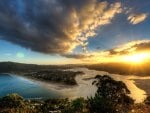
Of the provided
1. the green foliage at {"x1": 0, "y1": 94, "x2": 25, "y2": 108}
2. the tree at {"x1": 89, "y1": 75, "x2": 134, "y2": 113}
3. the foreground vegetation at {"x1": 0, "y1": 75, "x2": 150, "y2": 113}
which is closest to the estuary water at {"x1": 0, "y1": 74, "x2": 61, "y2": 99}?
the green foliage at {"x1": 0, "y1": 94, "x2": 25, "y2": 108}

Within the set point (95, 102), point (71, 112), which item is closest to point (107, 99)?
point (95, 102)

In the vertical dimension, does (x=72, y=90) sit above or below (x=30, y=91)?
above

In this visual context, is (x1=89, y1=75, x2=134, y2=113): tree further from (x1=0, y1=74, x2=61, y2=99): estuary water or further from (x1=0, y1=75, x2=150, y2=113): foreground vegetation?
(x1=0, y1=74, x2=61, y2=99): estuary water

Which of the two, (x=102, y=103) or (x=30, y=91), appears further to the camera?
(x=30, y=91)

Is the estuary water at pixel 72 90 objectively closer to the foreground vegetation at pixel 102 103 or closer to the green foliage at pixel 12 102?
the foreground vegetation at pixel 102 103

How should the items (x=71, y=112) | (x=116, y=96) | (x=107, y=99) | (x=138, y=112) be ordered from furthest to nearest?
(x=116, y=96) < (x=107, y=99) < (x=138, y=112) < (x=71, y=112)

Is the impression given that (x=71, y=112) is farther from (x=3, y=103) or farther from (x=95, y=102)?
(x=3, y=103)

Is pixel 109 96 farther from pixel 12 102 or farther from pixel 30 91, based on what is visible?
pixel 30 91

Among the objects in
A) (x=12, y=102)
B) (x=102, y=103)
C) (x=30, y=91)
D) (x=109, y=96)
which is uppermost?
(x=109, y=96)

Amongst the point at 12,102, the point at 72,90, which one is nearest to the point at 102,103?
the point at 12,102

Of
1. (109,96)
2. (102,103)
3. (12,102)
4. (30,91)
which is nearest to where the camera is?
(102,103)

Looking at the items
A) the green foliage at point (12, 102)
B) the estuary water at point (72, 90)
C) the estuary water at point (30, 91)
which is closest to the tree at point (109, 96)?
the green foliage at point (12, 102)
